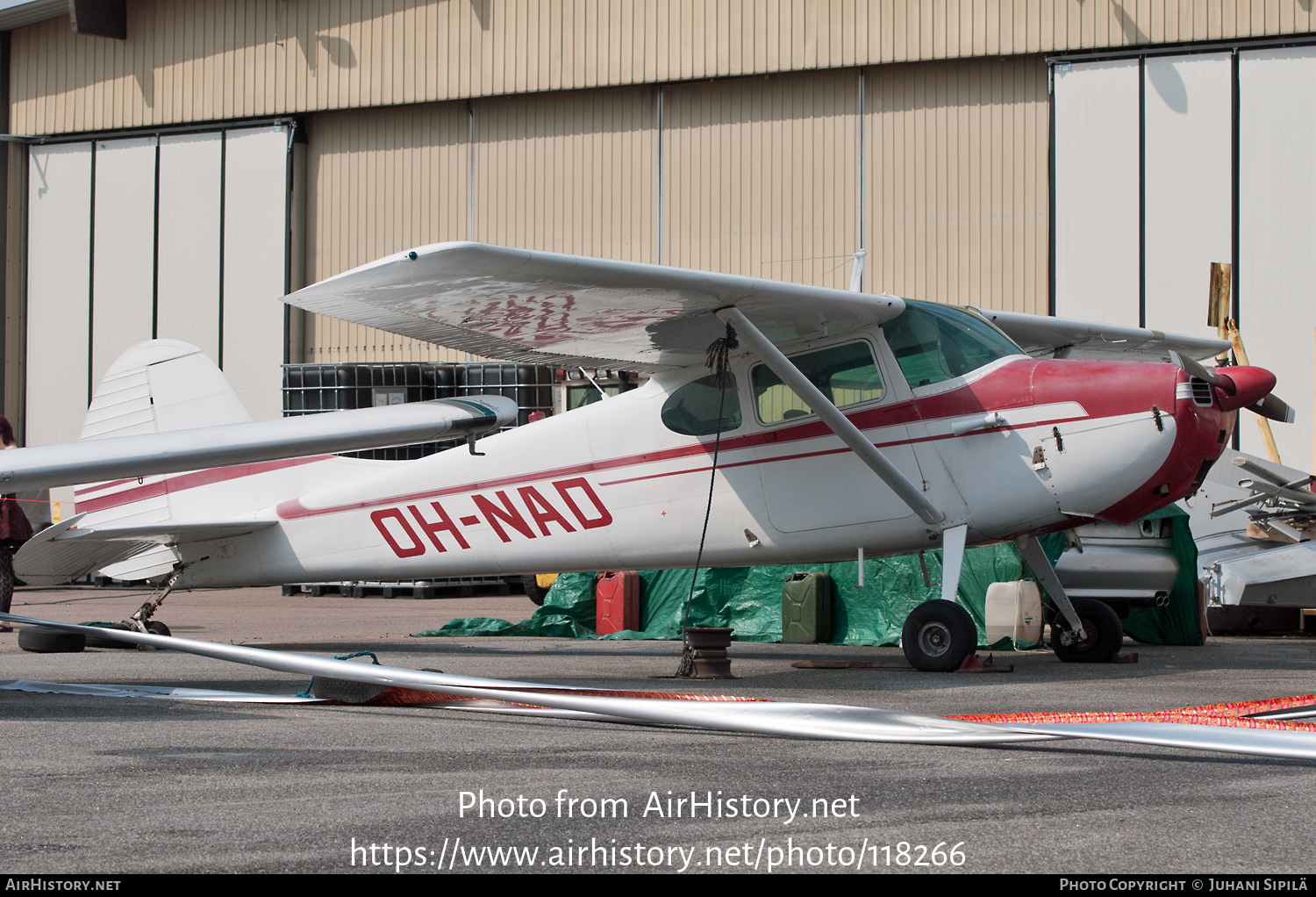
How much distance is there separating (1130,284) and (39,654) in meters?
16.1

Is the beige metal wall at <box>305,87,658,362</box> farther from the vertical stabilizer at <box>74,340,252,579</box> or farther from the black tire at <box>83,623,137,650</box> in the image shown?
the black tire at <box>83,623,137,650</box>

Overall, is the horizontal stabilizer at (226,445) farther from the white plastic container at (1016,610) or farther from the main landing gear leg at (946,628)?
the white plastic container at (1016,610)

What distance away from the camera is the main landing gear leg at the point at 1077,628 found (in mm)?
8359

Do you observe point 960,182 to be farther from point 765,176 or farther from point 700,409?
point 700,409

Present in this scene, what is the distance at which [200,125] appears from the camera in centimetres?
2392

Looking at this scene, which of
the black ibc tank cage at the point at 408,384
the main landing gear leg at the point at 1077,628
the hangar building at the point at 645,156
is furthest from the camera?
the black ibc tank cage at the point at 408,384

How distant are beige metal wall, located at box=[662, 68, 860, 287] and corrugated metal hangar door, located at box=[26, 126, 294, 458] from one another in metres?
7.78

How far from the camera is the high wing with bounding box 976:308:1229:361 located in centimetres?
927

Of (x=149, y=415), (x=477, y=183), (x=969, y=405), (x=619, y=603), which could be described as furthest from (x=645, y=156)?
(x=969, y=405)

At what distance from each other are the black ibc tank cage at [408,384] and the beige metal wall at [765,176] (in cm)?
347

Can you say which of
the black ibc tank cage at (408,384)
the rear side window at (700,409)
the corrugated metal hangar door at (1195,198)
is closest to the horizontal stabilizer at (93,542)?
the rear side window at (700,409)

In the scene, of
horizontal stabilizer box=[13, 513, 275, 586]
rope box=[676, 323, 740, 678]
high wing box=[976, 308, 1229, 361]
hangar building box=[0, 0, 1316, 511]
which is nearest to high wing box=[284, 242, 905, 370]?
rope box=[676, 323, 740, 678]

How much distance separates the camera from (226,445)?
16.8 ft
